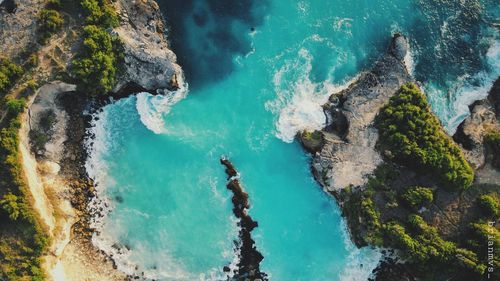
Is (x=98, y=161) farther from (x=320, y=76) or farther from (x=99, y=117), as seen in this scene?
(x=320, y=76)

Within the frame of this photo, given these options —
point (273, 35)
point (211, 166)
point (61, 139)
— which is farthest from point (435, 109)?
point (61, 139)

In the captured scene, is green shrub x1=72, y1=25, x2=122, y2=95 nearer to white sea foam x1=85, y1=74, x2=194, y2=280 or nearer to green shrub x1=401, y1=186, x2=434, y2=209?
white sea foam x1=85, y1=74, x2=194, y2=280

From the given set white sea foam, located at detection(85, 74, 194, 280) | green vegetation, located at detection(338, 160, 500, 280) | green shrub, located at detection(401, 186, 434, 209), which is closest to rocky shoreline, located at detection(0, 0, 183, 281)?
white sea foam, located at detection(85, 74, 194, 280)

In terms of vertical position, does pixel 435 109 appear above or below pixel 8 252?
above

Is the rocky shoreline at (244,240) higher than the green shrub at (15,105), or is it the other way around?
the green shrub at (15,105)

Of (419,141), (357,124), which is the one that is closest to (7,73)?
(357,124)

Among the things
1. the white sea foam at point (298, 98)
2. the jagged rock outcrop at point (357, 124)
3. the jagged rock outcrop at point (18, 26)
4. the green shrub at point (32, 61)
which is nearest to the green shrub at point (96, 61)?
the green shrub at point (32, 61)

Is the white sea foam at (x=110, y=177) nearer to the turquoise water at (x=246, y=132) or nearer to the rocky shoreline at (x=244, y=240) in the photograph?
the turquoise water at (x=246, y=132)
